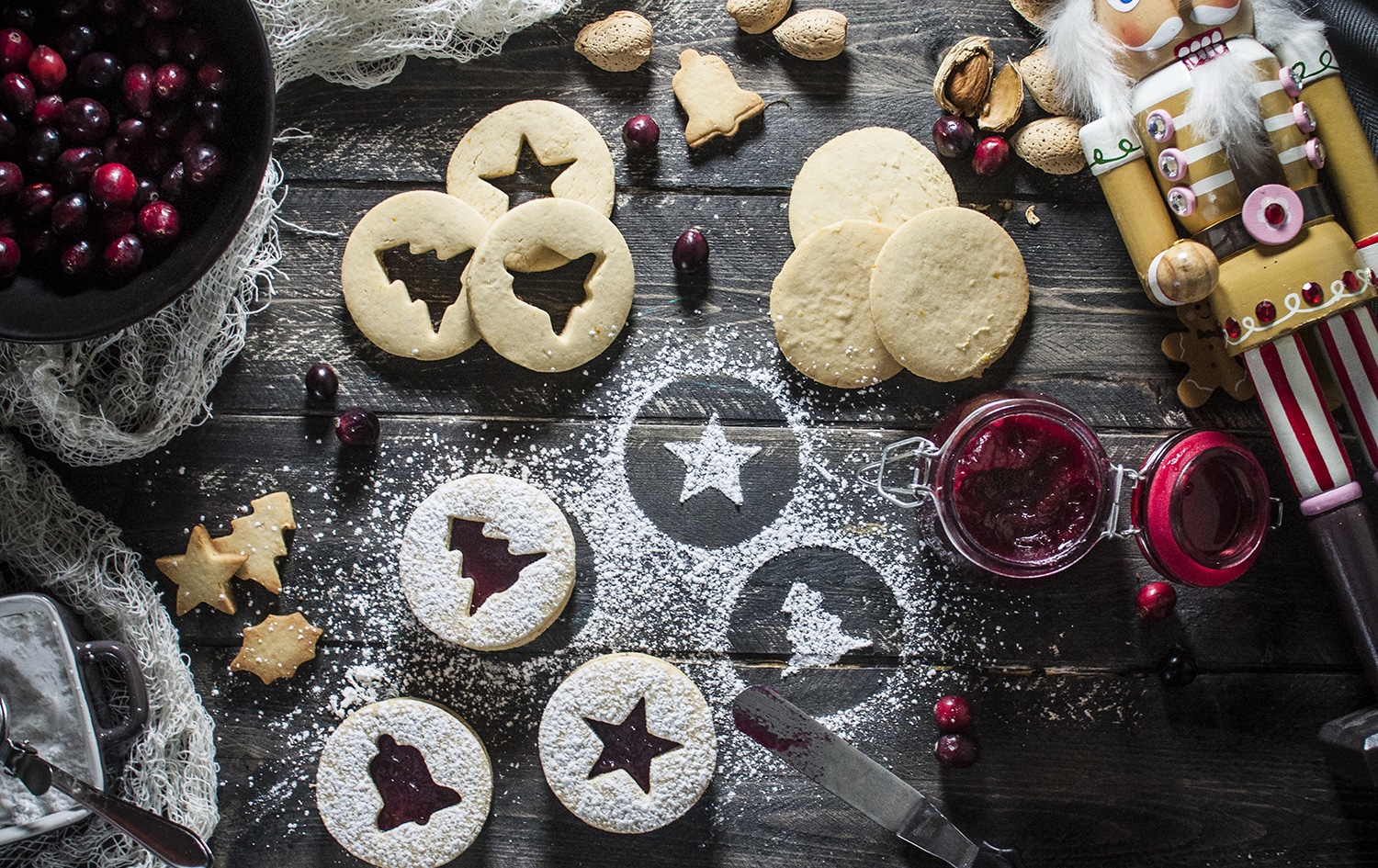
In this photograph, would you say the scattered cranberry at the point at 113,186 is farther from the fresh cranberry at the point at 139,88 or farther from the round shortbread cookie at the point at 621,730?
the round shortbread cookie at the point at 621,730

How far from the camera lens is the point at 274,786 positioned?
1628 millimetres

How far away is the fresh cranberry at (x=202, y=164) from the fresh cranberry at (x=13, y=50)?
247 mm

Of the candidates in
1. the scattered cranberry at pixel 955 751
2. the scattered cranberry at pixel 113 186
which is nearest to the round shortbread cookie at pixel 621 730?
the scattered cranberry at pixel 955 751

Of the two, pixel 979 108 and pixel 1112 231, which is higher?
pixel 979 108

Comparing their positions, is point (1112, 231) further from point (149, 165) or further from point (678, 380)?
point (149, 165)

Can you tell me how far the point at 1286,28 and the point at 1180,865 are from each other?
145 cm

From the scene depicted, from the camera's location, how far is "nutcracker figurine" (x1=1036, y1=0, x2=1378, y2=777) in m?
1.43

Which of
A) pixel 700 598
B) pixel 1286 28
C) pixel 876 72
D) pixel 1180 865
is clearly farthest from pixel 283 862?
pixel 1286 28

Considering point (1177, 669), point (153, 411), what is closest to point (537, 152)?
point (153, 411)

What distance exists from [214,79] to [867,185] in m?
1.09

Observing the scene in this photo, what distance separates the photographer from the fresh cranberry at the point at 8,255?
4.34 feet

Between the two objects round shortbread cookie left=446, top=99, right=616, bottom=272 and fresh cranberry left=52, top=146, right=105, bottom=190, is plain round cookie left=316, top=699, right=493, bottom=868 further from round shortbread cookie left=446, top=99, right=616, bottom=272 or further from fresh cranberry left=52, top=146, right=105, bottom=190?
fresh cranberry left=52, top=146, right=105, bottom=190

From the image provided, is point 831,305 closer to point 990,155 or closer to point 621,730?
point 990,155

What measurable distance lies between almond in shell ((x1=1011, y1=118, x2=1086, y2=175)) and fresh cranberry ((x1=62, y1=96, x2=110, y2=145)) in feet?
4.99
